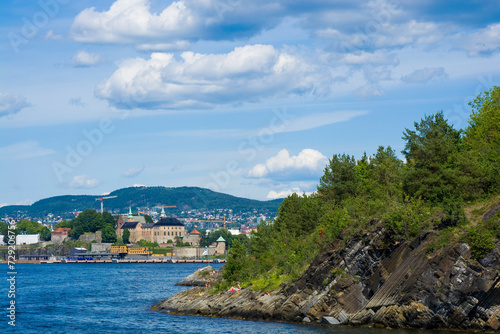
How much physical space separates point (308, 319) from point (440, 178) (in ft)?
56.1

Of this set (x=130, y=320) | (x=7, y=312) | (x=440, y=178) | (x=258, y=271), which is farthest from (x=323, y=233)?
(x=7, y=312)

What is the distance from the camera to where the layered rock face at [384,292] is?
4584cm

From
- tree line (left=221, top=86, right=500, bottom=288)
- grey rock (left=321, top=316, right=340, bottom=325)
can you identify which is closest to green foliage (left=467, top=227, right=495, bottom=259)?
tree line (left=221, top=86, right=500, bottom=288)

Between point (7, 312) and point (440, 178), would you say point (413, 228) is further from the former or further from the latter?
point (7, 312)

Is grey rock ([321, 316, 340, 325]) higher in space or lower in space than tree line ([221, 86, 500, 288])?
lower

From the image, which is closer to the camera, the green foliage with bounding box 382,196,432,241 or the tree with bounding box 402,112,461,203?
the green foliage with bounding box 382,196,432,241

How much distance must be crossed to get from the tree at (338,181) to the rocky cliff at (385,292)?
26.8m

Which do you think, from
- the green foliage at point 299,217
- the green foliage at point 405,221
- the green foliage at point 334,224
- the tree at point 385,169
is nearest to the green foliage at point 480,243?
the green foliage at point 405,221

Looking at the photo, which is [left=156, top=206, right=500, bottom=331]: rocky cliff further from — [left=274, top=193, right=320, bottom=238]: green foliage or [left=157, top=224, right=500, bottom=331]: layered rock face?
[left=274, top=193, right=320, bottom=238]: green foliage

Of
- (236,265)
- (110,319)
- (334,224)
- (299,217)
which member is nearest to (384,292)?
(334,224)

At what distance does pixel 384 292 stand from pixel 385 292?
0.54 feet

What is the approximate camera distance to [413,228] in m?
54.3

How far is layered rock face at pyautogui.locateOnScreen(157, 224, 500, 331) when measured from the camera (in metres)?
45.8

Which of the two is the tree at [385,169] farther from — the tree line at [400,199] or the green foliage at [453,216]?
the green foliage at [453,216]
